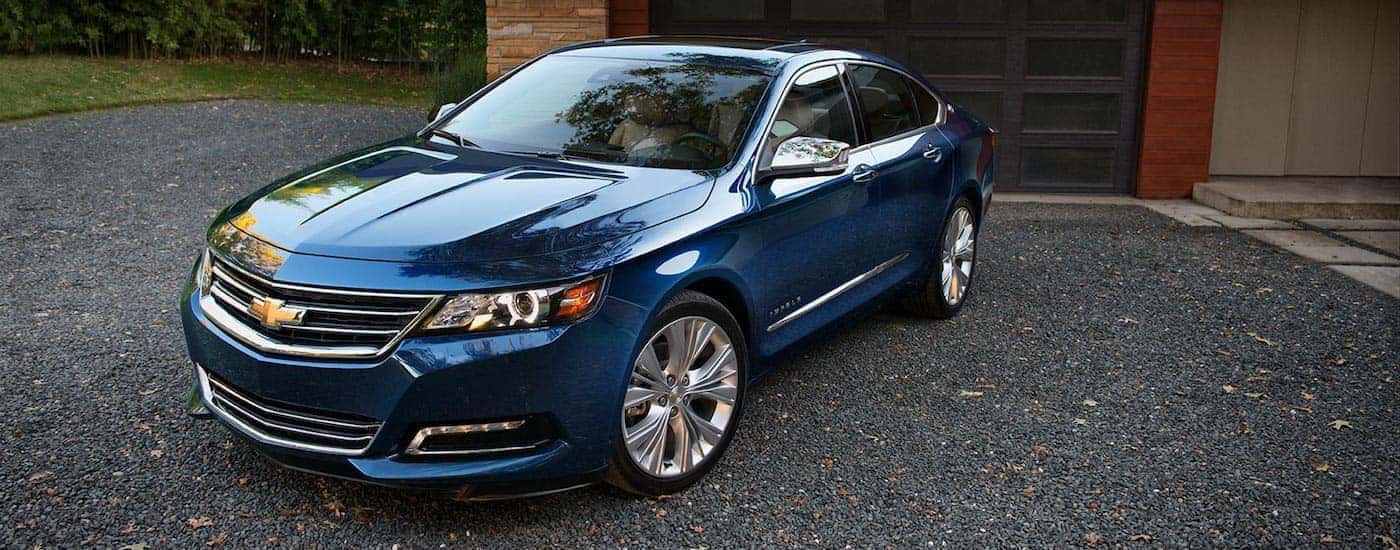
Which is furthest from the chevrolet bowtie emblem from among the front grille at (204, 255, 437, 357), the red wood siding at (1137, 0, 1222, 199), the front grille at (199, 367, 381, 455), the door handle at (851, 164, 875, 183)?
the red wood siding at (1137, 0, 1222, 199)

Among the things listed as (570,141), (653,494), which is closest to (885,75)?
(570,141)

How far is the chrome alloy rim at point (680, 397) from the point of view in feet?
12.5

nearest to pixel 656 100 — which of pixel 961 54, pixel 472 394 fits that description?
pixel 472 394

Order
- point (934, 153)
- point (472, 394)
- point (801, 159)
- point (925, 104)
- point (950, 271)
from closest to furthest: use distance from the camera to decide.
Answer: point (472, 394), point (801, 159), point (934, 153), point (925, 104), point (950, 271)

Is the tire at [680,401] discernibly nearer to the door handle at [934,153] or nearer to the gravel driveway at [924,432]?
the gravel driveway at [924,432]

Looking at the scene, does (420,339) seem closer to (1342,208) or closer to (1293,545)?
(1293,545)

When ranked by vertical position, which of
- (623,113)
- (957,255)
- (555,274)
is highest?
(623,113)

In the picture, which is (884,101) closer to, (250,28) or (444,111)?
(444,111)

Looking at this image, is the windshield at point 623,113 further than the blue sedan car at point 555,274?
Yes

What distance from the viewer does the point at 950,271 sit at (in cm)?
641

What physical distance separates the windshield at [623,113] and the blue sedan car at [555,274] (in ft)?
0.04

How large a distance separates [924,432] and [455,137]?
2264 mm

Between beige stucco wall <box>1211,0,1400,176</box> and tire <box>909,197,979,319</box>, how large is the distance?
6.12m

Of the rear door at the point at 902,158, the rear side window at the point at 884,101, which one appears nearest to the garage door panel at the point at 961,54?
the rear door at the point at 902,158
